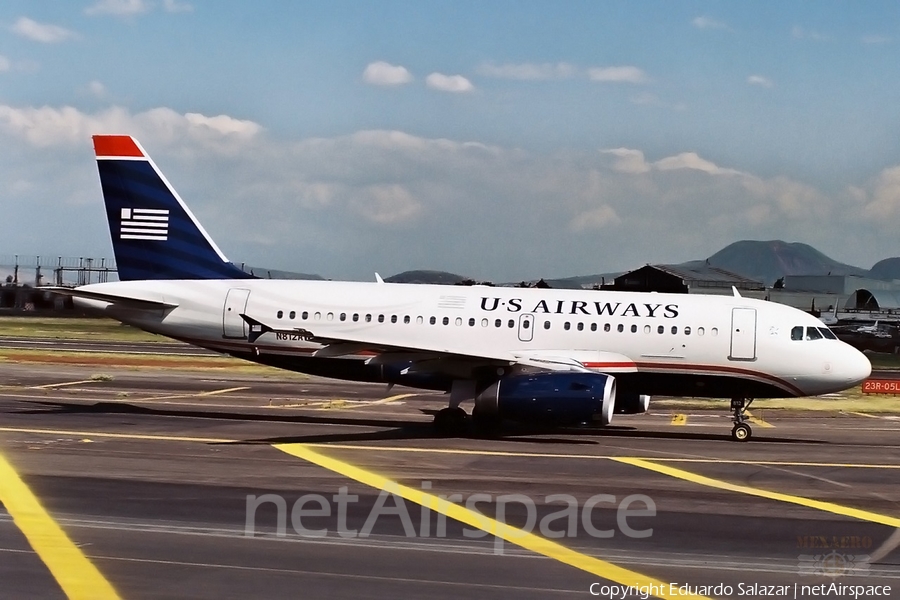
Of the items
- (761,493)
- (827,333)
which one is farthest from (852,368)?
(761,493)

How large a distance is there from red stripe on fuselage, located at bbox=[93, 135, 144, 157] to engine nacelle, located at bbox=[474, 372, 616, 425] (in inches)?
552

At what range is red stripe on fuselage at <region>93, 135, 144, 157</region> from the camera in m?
31.1

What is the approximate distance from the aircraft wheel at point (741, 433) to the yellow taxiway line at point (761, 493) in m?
5.40

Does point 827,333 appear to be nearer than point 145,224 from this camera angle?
Yes

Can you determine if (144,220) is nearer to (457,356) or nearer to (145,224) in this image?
(145,224)

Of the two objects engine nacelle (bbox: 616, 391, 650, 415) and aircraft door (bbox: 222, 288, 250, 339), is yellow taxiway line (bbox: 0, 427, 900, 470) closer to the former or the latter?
engine nacelle (bbox: 616, 391, 650, 415)

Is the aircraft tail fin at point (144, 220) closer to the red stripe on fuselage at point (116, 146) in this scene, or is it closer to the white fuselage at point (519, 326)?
the red stripe on fuselage at point (116, 146)

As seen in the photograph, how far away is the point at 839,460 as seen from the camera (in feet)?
77.0

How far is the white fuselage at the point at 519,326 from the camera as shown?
2680 centimetres

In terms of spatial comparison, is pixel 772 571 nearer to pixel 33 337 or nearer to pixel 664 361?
pixel 664 361

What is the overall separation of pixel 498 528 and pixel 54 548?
6.18 metres

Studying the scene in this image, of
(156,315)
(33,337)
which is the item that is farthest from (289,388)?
(33,337)

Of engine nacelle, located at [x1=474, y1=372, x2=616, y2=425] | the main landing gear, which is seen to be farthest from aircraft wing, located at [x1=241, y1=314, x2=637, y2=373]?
the main landing gear

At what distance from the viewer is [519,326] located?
27656 mm
